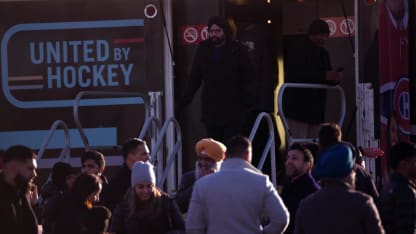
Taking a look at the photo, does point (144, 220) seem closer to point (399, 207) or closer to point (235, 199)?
point (235, 199)

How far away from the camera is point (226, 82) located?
454 inches

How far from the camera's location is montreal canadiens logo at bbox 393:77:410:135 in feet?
35.0

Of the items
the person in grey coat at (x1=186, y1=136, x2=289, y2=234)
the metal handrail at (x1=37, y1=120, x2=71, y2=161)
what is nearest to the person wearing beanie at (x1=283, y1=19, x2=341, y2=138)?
the metal handrail at (x1=37, y1=120, x2=71, y2=161)

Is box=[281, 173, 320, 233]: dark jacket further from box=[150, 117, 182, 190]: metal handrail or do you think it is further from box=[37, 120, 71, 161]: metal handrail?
box=[37, 120, 71, 161]: metal handrail

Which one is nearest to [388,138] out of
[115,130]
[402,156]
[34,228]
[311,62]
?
[311,62]

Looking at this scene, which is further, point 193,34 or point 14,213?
point 193,34

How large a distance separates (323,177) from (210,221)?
3.49ft

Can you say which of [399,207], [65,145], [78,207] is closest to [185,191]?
[78,207]

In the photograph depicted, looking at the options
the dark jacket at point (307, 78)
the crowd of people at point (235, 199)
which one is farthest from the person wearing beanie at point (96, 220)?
the dark jacket at point (307, 78)

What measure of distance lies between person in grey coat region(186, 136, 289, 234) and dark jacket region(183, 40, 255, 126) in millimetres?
3078

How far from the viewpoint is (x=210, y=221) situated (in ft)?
27.4

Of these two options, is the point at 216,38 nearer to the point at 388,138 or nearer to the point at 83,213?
the point at 388,138

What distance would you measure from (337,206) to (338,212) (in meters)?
0.04

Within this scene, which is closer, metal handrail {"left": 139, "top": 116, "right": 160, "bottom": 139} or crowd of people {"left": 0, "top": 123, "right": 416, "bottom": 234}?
crowd of people {"left": 0, "top": 123, "right": 416, "bottom": 234}
